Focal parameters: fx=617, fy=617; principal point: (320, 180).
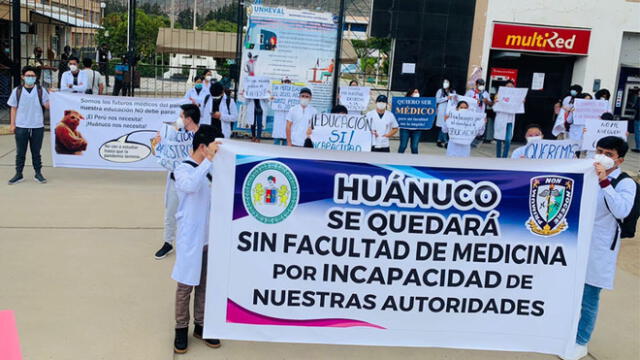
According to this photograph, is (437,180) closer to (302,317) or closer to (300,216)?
(300,216)

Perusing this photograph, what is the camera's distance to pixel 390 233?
4.48 m

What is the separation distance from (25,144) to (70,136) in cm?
66

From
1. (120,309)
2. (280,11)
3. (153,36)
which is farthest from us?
(153,36)

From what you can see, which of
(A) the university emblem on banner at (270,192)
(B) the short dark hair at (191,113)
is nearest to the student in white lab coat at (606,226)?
(A) the university emblem on banner at (270,192)

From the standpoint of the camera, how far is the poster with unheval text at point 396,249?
4.40 metres

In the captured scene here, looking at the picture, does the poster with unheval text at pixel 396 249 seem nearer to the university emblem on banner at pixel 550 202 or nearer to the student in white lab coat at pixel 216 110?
the university emblem on banner at pixel 550 202

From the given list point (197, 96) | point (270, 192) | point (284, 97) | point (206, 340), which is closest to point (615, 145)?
point (270, 192)

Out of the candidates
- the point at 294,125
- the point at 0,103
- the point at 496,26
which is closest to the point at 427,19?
the point at 496,26

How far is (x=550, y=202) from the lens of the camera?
4.56 meters

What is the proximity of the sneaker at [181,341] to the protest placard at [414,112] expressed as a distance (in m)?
8.94

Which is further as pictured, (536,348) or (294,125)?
(294,125)

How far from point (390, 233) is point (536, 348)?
141 cm

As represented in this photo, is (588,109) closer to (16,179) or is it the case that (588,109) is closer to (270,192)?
(270,192)

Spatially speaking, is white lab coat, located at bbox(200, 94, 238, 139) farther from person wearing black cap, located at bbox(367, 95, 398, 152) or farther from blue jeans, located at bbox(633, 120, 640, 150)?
blue jeans, located at bbox(633, 120, 640, 150)
